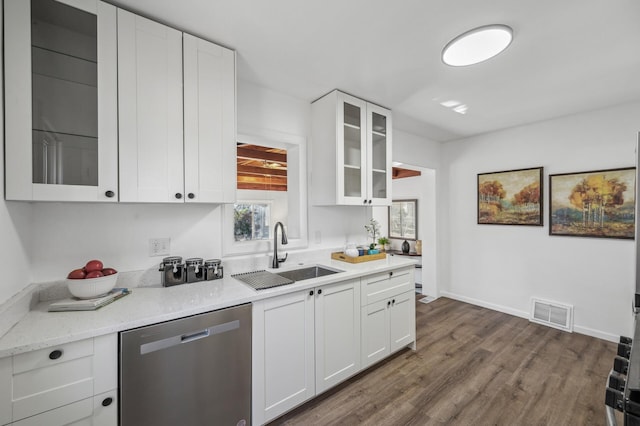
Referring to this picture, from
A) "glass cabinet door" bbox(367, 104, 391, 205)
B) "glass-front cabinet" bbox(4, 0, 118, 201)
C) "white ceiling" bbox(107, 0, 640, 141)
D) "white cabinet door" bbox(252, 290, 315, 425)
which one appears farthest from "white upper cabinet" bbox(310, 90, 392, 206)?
"glass-front cabinet" bbox(4, 0, 118, 201)

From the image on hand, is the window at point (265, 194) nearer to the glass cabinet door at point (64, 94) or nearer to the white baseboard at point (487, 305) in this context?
the glass cabinet door at point (64, 94)

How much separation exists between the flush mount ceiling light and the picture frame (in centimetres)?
391

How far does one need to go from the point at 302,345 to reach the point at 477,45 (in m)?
2.37

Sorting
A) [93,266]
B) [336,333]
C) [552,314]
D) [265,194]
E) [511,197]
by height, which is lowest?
[552,314]

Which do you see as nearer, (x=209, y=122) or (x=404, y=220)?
(x=209, y=122)

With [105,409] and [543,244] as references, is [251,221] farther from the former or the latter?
[543,244]

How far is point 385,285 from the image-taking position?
2438 mm

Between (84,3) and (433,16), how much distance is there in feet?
6.28

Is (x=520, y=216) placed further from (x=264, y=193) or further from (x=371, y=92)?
(x=264, y=193)

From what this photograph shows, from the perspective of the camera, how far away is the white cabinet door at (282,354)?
1.65 meters

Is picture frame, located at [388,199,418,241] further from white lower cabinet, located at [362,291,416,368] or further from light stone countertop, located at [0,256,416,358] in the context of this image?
light stone countertop, located at [0,256,416,358]

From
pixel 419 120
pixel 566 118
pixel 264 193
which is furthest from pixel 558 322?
pixel 264 193

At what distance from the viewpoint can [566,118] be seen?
321 centimetres

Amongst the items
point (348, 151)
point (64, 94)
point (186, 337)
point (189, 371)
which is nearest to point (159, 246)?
point (186, 337)
